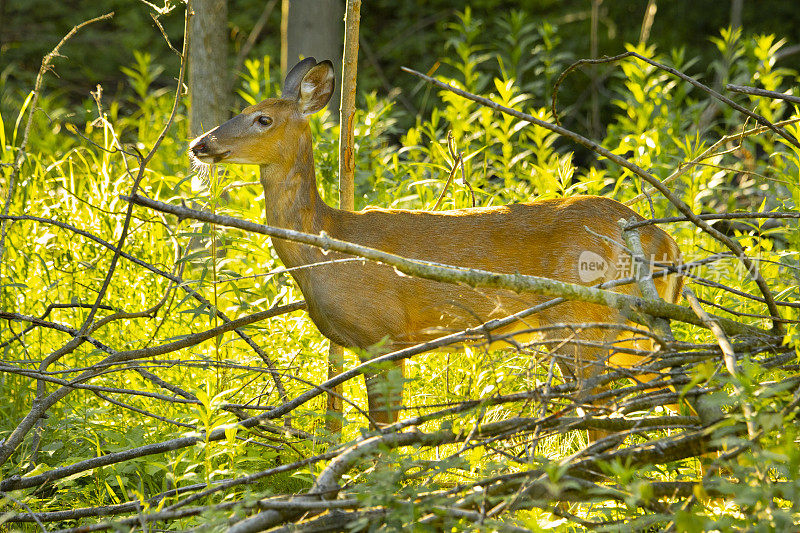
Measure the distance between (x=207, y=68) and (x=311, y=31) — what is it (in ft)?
4.30

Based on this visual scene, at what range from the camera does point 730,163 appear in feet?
23.1

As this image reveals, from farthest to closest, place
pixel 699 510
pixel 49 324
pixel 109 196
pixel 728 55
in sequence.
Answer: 1. pixel 728 55
2. pixel 109 196
3. pixel 49 324
4. pixel 699 510

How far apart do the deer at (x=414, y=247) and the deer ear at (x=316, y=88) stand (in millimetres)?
132

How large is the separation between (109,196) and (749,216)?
3.73 meters

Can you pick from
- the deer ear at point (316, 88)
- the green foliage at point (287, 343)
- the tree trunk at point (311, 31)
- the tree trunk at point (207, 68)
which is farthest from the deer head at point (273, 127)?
the tree trunk at point (311, 31)

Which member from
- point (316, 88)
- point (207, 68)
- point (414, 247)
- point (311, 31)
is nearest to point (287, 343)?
point (414, 247)

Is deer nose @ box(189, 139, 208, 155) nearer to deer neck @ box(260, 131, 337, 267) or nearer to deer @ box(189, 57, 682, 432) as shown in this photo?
deer @ box(189, 57, 682, 432)

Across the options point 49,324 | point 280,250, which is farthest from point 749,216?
point 49,324

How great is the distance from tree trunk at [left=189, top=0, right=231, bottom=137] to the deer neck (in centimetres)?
217

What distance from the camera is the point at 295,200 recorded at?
420cm

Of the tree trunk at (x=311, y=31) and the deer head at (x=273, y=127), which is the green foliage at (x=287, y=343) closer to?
the deer head at (x=273, y=127)

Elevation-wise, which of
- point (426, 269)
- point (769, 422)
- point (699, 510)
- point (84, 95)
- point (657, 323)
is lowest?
point (699, 510)

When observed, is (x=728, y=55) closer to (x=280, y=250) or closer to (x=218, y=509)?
(x=280, y=250)

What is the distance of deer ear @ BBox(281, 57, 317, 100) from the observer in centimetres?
441
